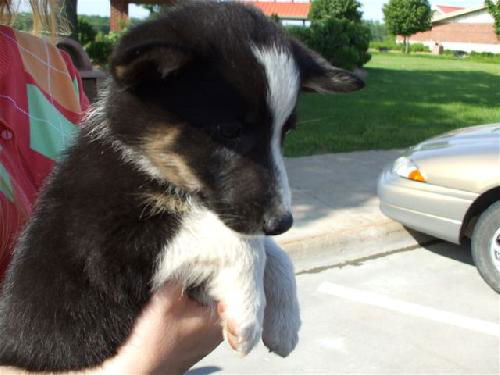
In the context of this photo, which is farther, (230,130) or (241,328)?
(241,328)

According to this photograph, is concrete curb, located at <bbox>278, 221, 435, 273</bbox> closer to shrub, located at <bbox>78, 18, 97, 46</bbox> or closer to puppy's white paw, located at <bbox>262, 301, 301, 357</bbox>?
puppy's white paw, located at <bbox>262, 301, 301, 357</bbox>

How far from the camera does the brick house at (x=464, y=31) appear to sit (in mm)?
Answer: 74312

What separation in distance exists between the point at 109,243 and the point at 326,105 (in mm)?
14934

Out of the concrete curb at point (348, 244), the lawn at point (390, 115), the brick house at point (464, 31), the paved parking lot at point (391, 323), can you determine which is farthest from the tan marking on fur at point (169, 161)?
the brick house at point (464, 31)

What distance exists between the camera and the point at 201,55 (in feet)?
6.18

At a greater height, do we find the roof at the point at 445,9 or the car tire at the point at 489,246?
the roof at the point at 445,9

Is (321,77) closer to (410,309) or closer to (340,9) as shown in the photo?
(410,309)

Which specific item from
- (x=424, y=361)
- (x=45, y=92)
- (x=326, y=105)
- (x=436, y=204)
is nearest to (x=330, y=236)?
(x=436, y=204)

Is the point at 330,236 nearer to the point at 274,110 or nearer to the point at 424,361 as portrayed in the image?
the point at 424,361

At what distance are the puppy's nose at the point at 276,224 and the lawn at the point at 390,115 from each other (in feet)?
25.1

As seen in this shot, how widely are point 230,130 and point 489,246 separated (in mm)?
4661

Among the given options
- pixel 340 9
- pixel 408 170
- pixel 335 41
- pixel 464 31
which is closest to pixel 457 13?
pixel 464 31

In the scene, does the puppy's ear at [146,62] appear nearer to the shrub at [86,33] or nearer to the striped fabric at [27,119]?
the striped fabric at [27,119]

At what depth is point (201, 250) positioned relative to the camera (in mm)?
1986
